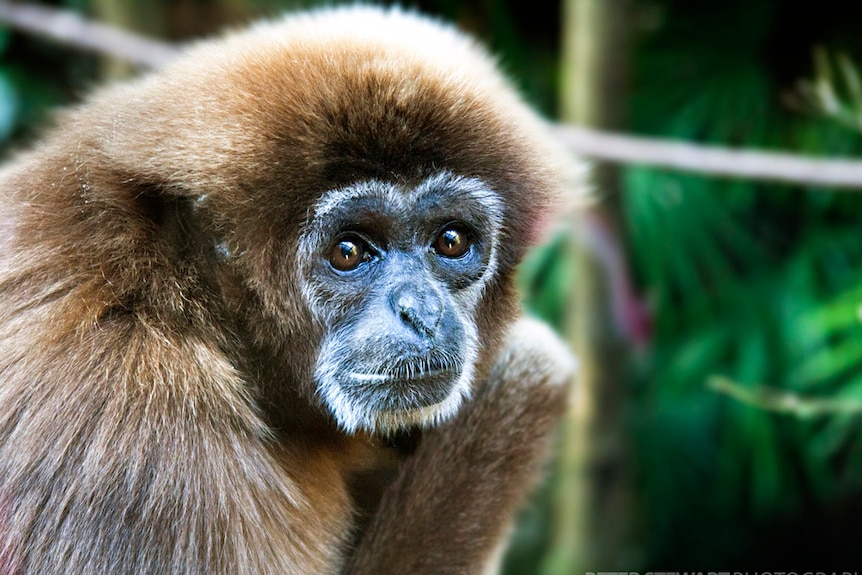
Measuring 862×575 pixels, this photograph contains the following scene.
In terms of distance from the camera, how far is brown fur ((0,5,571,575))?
2160 millimetres

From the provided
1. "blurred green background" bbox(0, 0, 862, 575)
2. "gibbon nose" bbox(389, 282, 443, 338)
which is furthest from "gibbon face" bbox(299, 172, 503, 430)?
"blurred green background" bbox(0, 0, 862, 575)

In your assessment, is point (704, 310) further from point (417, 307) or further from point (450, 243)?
point (417, 307)

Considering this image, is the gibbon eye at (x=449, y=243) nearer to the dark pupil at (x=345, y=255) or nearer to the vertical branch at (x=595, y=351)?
the dark pupil at (x=345, y=255)

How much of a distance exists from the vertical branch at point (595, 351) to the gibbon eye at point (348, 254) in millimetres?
3282

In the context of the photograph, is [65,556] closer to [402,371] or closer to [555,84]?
[402,371]

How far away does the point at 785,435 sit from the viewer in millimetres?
7117

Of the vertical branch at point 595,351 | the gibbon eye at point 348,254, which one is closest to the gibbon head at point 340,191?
the gibbon eye at point 348,254

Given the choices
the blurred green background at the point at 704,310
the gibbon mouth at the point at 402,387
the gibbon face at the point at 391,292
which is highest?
the gibbon face at the point at 391,292

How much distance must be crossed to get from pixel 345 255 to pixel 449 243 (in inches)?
13.3

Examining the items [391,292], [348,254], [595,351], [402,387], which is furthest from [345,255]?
[595,351]

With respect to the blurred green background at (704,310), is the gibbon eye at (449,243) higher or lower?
higher

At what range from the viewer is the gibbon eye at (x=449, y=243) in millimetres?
2705

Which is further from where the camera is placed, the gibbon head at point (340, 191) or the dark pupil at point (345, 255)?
the dark pupil at point (345, 255)

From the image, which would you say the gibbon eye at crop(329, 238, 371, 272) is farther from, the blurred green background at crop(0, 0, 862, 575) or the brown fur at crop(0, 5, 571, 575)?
the blurred green background at crop(0, 0, 862, 575)
